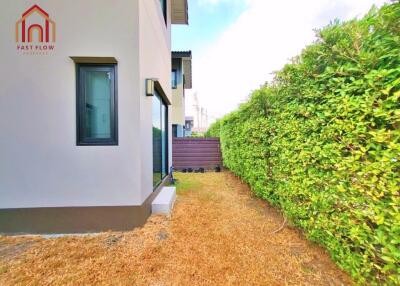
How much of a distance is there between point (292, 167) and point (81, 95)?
3.33 metres

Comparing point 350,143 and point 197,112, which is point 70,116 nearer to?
point 350,143

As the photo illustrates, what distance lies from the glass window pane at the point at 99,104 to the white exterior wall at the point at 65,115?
19 cm

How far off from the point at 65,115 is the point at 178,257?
2.60m

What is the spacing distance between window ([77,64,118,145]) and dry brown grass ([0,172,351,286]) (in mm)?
1481

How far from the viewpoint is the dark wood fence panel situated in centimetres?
924

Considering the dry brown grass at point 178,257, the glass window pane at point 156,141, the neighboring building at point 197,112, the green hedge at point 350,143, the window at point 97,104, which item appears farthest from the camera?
the neighboring building at point 197,112

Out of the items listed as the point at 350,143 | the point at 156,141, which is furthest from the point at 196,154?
the point at 350,143

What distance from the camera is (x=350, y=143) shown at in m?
1.78

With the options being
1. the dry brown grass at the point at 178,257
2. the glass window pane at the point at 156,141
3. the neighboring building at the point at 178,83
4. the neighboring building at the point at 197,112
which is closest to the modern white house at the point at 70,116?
the dry brown grass at the point at 178,257

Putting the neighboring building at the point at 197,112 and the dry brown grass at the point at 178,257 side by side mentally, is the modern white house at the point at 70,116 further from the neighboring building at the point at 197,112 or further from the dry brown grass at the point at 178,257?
the neighboring building at the point at 197,112

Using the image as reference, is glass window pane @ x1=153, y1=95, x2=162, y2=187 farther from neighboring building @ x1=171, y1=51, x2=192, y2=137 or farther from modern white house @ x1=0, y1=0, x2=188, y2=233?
neighboring building @ x1=171, y1=51, x2=192, y2=137

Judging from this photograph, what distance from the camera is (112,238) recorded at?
282 cm

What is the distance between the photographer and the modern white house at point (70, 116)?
2924mm

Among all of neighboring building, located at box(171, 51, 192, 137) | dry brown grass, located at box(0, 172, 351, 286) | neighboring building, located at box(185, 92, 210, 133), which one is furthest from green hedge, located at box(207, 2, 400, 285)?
neighboring building, located at box(185, 92, 210, 133)
